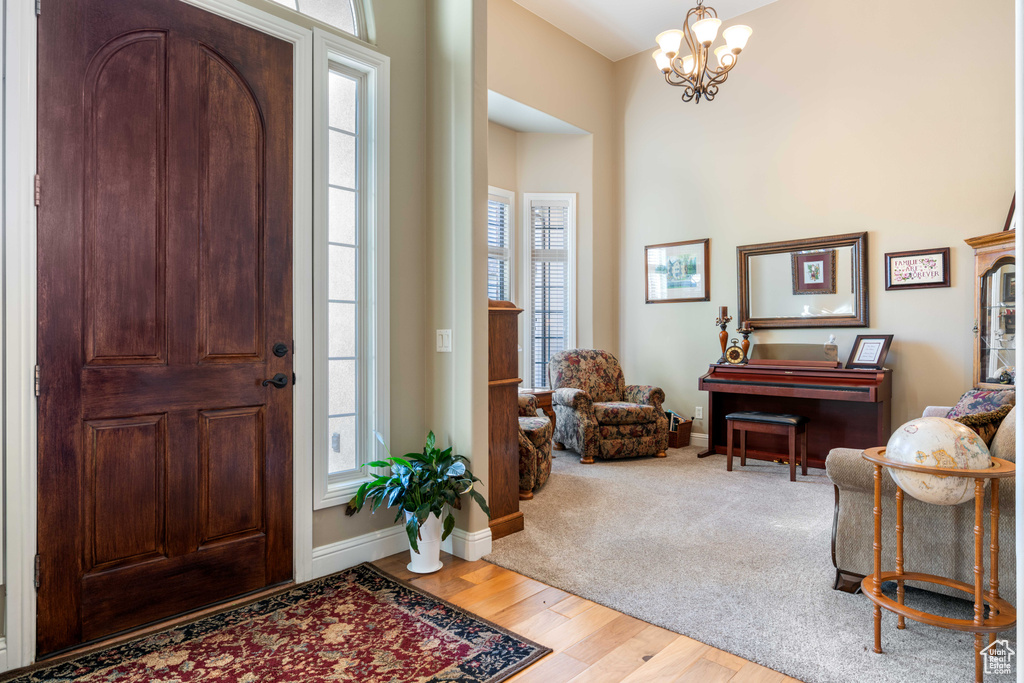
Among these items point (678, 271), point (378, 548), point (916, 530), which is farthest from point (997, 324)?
point (378, 548)

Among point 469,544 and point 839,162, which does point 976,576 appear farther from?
point 839,162

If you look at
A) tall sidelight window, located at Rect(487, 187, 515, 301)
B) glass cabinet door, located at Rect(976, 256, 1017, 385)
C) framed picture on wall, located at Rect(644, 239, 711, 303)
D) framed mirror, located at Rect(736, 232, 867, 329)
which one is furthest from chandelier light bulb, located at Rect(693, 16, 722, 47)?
tall sidelight window, located at Rect(487, 187, 515, 301)

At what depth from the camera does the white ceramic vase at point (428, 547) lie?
256 cm

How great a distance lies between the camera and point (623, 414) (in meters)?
4.92

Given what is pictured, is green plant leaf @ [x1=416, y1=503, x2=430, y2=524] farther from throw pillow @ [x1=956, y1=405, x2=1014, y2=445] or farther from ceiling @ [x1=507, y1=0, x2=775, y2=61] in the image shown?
ceiling @ [x1=507, y1=0, x2=775, y2=61]

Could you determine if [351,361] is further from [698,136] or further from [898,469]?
[698,136]

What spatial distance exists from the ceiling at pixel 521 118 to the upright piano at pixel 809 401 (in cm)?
263

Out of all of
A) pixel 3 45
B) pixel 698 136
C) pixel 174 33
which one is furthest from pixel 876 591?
pixel 698 136

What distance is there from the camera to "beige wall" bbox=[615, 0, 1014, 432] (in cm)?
413

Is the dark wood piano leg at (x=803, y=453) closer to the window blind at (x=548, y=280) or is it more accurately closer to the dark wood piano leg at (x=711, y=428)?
the dark wood piano leg at (x=711, y=428)

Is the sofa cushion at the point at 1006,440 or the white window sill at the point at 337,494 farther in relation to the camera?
the white window sill at the point at 337,494

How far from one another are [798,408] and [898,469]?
3.24 meters

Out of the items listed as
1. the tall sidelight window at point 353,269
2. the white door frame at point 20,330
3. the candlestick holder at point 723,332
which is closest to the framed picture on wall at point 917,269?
the candlestick holder at point 723,332

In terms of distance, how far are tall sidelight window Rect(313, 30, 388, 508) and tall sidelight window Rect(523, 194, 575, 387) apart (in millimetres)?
3256
